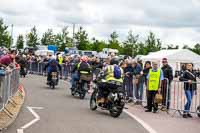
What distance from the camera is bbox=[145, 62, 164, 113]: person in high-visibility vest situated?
15.7m

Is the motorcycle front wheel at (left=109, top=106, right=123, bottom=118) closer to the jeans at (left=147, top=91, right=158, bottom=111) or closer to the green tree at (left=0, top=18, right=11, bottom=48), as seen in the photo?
the jeans at (left=147, top=91, right=158, bottom=111)

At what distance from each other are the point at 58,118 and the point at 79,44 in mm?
67925

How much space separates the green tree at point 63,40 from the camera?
81544mm

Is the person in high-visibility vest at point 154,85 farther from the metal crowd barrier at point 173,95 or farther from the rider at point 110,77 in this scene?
the rider at point 110,77

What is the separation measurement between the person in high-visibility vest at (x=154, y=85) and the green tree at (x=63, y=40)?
65.4 meters

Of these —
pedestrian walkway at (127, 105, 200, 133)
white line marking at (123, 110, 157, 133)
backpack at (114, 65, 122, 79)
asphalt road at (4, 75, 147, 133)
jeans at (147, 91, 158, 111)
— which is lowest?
pedestrian walkway at (127, 105, 200, 133)

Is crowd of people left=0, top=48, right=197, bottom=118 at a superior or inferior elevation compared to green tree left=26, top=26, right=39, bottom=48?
inferior

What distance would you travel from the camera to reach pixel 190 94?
50.3ft

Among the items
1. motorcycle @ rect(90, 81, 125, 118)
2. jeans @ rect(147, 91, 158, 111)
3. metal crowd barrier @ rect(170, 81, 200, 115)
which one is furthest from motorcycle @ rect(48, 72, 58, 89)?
motorcycle @ rect(90, 81, 125, 118)

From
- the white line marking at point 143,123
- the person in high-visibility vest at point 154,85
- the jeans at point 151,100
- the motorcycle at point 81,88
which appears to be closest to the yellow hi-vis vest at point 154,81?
the person in high-visibility vest at point 154,85

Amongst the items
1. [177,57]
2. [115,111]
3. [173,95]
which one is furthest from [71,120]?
[177,57]

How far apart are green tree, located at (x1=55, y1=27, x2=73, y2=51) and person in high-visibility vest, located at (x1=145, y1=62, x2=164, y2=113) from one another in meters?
65.4

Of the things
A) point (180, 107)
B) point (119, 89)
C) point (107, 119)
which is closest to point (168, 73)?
point (180, 107)

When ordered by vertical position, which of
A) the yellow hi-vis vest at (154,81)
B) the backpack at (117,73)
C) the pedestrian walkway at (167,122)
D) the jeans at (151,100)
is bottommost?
the pedestrian walkway at (167,122)
